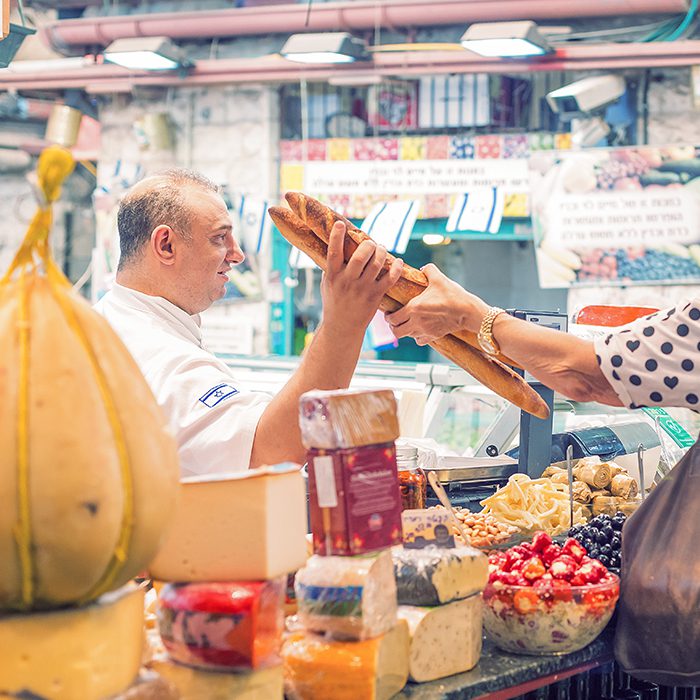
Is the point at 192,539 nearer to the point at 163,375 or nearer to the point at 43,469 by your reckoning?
the point at 43,469

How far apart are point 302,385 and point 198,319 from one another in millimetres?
611

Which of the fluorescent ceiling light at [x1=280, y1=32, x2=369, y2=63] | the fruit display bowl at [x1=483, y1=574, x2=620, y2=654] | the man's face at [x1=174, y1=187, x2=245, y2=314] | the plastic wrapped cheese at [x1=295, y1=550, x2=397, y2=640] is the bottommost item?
the fruit display bowl at [x1=483, y1=574, x2=620, y2=654]

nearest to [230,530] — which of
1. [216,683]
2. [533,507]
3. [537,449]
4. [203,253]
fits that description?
[216,683]

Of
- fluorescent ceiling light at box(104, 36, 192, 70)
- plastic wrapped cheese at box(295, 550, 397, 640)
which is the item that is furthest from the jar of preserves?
fluorescent ceiling light at box(104, 36, 192, 70)

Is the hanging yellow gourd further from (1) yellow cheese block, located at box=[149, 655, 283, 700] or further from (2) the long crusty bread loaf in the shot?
(2) the long crusty bread loaf

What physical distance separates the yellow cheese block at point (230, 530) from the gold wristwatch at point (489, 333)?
84 cm

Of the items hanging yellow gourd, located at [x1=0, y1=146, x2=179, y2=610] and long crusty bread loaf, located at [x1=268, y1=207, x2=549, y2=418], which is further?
long crusty bread loaf, located at [x1=268, y1=207, x2=549, y2=418]

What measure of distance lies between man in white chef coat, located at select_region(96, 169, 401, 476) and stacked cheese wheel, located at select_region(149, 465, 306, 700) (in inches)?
37.7

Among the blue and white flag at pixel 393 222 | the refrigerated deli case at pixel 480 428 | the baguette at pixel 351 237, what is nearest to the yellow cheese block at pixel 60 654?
the baguette at pixel 351 237

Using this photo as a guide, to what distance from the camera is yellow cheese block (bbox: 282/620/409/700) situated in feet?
5.19

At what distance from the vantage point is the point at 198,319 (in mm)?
2973

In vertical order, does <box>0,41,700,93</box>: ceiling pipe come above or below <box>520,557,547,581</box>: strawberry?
above

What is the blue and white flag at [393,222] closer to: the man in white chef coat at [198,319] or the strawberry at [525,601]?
the man in white chef coat at [198,319]

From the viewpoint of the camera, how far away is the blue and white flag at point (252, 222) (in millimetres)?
8641
